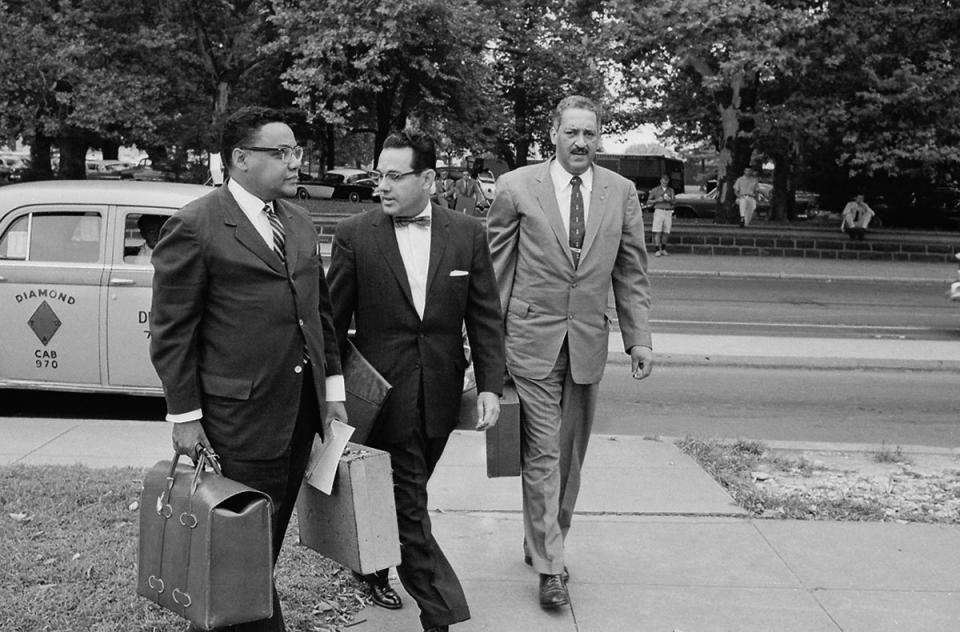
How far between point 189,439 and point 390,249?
3.66ft

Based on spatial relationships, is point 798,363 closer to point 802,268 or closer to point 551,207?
point 551,207

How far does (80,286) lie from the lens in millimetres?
7715

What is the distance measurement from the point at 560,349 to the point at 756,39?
67.6ft

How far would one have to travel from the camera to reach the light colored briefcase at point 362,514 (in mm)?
3652

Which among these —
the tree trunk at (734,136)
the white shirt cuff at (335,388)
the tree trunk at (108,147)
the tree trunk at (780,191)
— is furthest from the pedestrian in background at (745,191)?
the white shirt cuff at (335,388)

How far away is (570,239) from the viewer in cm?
474

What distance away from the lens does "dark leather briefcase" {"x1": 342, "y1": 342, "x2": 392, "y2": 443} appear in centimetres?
400

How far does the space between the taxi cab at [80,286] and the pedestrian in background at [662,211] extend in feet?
51.9

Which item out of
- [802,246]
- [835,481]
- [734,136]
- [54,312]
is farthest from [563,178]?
[734,136]

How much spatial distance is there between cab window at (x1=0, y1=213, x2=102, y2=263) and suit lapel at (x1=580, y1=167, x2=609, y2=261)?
174 inches

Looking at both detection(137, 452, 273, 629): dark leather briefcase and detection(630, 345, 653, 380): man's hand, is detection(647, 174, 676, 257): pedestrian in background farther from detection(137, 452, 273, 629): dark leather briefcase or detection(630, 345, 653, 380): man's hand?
detection(137, 452, 273, 629): dark leather briefcase

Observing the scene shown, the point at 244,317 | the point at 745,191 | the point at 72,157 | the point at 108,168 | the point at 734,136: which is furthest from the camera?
the point at 108,168

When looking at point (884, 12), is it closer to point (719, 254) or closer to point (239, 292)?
point (719, 254)

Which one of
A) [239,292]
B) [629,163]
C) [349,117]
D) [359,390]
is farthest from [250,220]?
[629,163]
